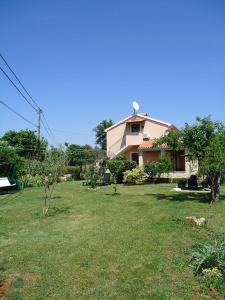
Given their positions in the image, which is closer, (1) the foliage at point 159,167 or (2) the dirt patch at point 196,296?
(2) the dirt patch at point 196,296

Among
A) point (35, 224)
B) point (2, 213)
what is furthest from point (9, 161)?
point (35, 224)

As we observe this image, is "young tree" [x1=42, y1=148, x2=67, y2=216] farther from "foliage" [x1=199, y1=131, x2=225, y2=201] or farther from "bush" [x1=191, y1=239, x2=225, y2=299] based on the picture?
"bush" [x1=191, y1=239, x2=225, y2=299]

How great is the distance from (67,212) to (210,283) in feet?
29.5

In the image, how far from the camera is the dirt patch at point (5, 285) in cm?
612

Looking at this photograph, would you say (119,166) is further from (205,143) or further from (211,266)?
(211,266)

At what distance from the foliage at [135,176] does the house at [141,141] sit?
2827 millimetres

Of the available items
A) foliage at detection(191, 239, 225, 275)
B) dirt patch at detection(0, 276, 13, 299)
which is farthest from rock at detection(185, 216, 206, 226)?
dirt patch at detection(0, 276, 13, 299)

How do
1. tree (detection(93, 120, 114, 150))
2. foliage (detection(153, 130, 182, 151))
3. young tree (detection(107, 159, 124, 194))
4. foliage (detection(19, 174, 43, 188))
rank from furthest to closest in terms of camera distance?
1. tree (detection(93, 120, 114, 150))
2. young tree (detection(107, 159, 124, 194))
3. foliage (detection(19, 174, 43, 188))
4. foliage (detection(153, 130, 182, 151))

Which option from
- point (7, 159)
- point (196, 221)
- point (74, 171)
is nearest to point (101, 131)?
point (74, 171)

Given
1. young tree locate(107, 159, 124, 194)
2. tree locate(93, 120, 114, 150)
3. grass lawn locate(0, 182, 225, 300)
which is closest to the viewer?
grass lawn locate(0, 182, 225, 300)

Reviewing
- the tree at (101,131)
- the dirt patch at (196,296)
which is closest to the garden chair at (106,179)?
the dirt patch at (196,296)

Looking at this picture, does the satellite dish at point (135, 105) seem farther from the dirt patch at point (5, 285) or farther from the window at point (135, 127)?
the dirt patch at point (5, 285)

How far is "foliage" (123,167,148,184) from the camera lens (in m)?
27.5

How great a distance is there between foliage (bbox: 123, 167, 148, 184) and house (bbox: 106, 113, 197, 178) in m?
2.83
